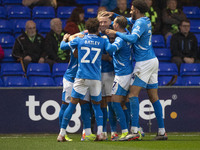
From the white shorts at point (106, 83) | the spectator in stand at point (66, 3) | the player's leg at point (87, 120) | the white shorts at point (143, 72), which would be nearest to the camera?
the white shorts at point (143, 72)

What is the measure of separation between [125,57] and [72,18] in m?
4.57

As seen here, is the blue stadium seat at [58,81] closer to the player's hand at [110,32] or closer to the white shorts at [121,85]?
the white shorts at [121,85]

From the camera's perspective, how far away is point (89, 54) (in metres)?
7.50

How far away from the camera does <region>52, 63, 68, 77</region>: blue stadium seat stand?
10.9 m

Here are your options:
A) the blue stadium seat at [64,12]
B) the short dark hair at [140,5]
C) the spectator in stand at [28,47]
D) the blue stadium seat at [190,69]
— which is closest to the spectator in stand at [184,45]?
the blue stadium seat at [190,69]

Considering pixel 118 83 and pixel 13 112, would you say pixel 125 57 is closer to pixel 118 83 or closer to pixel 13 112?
pixel 118 83

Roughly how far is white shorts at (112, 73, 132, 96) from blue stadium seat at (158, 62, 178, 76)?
11.7ft

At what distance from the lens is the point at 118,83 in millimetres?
7781

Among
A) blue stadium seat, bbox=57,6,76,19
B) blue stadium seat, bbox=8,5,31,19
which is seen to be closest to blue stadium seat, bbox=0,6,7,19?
blue stadium seat, bbox=8,5,31,19

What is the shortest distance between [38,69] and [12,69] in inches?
24.0

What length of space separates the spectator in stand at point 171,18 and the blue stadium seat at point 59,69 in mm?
3198

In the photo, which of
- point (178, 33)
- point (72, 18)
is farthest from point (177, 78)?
point (72, 18)

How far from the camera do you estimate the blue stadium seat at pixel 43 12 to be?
12.8 metres

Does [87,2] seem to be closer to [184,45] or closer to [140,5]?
[184,45]
